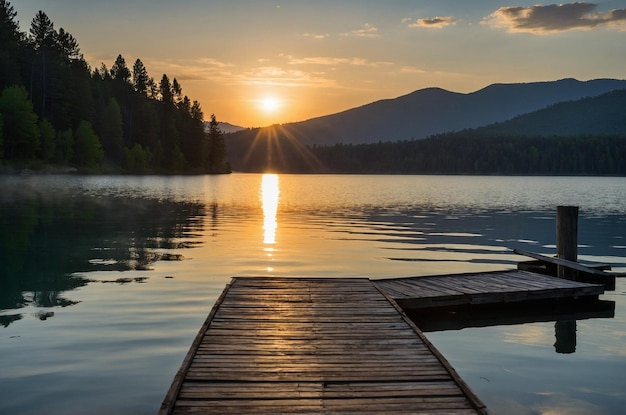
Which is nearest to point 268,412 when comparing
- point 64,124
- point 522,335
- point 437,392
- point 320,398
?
point 320,398

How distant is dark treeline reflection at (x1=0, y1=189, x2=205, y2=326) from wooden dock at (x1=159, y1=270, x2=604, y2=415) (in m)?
6.15

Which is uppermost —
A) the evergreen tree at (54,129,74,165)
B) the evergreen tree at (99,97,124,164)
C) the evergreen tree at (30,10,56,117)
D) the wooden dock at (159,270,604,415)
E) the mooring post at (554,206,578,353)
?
the evergreen tree at (30,10,56,117)

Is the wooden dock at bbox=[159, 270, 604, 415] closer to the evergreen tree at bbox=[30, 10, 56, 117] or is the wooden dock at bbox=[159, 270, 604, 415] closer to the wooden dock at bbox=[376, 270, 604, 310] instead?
the wooden dock at bbox=[376, 270, 604, 310]

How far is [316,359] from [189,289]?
10.0 m

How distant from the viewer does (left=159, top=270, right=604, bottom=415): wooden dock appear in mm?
7570

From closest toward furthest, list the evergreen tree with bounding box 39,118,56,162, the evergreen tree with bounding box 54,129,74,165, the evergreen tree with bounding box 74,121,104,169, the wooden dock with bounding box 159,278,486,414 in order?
the wooden dock with bounding box 159,278,486,414, the evergreen tree with bounding box 39,118,56,162, the evergreen tree with bounding box 54,129,74,165, the evergreen tree with bounding box 74,121,104,169

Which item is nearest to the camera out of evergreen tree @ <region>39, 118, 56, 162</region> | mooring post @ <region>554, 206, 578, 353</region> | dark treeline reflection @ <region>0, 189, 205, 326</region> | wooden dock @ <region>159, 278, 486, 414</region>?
wooden dock @ <region>159, 278, 486, 414</region>

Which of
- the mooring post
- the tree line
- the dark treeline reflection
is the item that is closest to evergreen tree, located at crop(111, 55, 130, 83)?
the tree line

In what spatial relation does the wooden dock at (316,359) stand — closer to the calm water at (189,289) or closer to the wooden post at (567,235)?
the calm water at (189,289)

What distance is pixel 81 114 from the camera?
12456cm

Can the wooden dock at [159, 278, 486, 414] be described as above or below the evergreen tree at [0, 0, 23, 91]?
below

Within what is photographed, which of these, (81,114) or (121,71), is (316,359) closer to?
(81,114)

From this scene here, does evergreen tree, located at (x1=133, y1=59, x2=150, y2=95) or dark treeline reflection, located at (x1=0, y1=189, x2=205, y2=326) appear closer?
dark treeline reflection, located at (x1=0, y1=189, x2=205, y2=326)

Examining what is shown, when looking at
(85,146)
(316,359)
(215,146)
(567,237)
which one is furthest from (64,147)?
(316,359)
